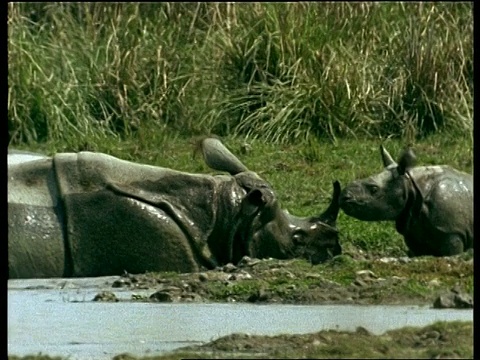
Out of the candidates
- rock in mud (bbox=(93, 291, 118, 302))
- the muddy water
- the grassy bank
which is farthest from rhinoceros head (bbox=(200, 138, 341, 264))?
the grassy bank

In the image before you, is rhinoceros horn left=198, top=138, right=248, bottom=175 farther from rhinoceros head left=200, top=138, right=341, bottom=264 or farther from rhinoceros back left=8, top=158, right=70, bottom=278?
rhinoceros back left=8, top=158, right=70, bottom=278

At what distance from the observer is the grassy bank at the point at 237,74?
13.6m

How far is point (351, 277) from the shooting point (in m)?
10.7

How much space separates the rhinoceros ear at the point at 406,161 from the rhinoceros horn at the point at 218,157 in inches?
46.0

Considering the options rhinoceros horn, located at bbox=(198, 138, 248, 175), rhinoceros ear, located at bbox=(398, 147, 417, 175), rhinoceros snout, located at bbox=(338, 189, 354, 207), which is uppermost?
rhinoceros horn, located at bbox=(198, 138, 248, 175)

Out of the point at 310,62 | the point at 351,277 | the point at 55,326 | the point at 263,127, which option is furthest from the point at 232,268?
the point at 310,62

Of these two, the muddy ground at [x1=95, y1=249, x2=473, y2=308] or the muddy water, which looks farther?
the muddy ground at [x1=95, y1=249, x2=473, y2=308]

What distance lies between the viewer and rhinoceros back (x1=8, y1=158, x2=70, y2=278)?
10492mm

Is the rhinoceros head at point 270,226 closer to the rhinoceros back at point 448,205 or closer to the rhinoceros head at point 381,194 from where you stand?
the rhinoceros head at point 381,194

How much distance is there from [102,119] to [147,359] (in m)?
4.76

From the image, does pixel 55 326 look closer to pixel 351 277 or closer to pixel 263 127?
pixel 351 277

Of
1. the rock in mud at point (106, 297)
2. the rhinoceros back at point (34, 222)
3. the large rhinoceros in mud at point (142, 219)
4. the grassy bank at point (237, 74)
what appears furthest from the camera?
the grassy bank at point (237, 74)

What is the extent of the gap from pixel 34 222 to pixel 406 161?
2.78 metres

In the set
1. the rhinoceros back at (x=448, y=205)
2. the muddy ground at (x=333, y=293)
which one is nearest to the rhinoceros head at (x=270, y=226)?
the muddy ground at (x=333, y=293)
